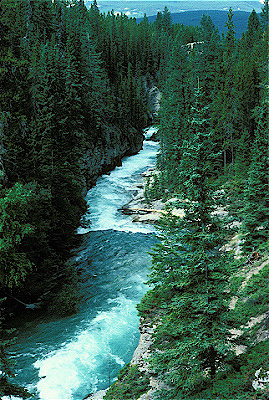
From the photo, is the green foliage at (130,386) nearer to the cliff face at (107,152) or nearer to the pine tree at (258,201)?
the pine tree at (258,201)

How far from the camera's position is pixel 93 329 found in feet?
56.2

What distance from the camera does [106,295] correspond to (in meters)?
20.2

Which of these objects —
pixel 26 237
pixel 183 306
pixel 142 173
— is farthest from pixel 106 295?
pixel 142 173

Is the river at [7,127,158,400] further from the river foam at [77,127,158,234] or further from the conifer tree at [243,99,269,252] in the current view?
the conifer tree at [243,99,269,252]

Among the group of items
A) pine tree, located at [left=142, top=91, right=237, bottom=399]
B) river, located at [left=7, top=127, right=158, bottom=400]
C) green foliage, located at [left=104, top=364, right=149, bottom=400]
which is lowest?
river, located at [left=7, top=127, right=158, bottom=400]

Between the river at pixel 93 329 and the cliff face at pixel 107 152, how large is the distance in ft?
41.0

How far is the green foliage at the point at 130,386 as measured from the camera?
1073cm

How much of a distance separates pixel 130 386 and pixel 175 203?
6.31 m

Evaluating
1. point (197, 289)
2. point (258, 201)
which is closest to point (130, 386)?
point (197, 289)

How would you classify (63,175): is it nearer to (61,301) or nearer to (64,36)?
(61,301)

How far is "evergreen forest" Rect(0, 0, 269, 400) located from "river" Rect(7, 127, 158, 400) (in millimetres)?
1089

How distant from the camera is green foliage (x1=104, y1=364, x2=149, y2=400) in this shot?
10.7m

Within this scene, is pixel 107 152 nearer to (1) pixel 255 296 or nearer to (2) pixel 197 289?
(1) pixel 255 296

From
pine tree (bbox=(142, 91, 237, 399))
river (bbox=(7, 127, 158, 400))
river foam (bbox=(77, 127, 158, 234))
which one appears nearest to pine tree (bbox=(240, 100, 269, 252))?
river (bbox=(7, 127, 158, 400))
